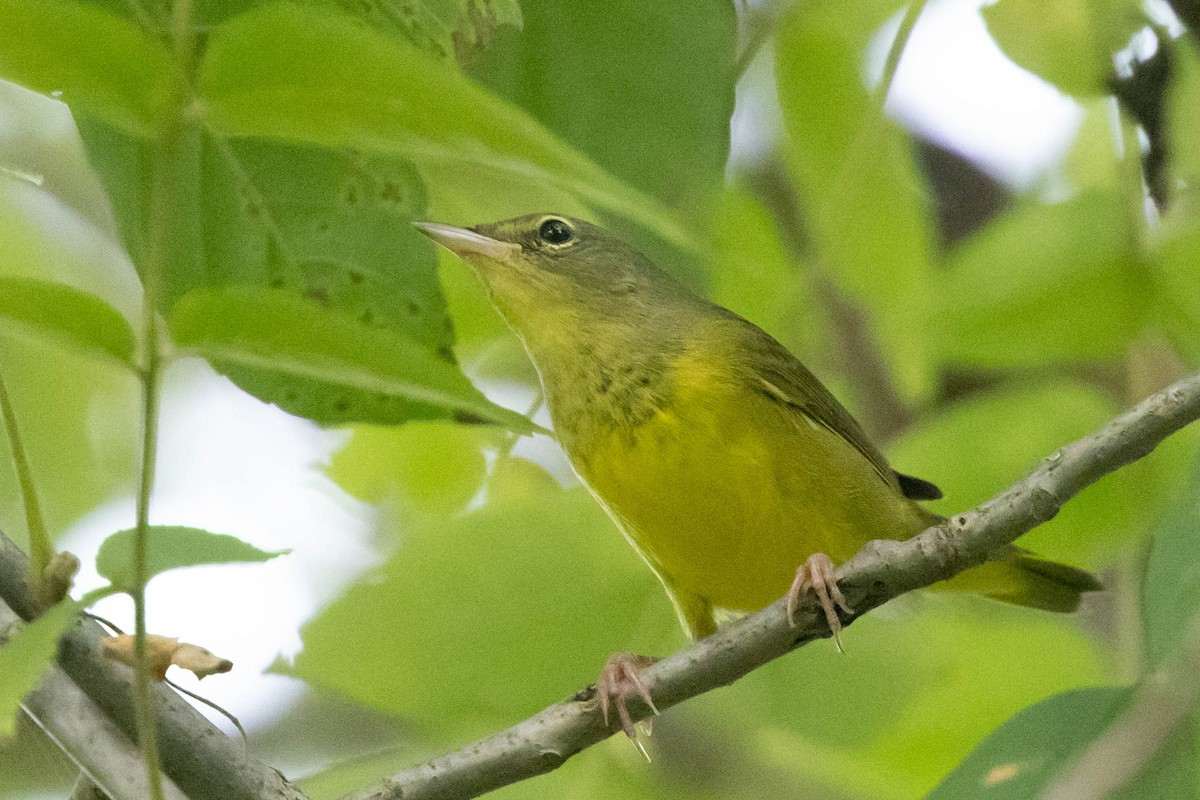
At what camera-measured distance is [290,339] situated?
1241 mm

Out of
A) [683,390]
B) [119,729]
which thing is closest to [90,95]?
[119,729]

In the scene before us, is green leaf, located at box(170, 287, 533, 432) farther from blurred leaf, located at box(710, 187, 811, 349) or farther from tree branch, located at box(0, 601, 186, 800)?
blurred leaf, located at box(710, 187, 811, 349)

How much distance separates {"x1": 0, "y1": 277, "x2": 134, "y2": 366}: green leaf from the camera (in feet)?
3.91

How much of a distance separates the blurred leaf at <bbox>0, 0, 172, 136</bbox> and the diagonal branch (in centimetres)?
96

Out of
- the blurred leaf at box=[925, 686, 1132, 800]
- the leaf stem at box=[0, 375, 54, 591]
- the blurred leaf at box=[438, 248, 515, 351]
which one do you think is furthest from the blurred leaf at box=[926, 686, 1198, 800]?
the blurred leaf at box=[438, 248, 515, 351]

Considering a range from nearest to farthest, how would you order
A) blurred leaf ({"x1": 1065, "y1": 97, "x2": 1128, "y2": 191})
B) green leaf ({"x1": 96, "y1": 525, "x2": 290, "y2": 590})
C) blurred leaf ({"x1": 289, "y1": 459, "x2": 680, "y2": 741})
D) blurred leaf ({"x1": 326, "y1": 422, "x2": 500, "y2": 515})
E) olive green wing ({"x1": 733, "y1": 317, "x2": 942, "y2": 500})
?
1. green leaf ({"x1": 96, "y1": 525, "x2": 290, "y2": 590})
2. blurred leaf ({"x1": 289, "y1": 459, "x2": 680, "y2": 741})
3. blurred leaf ({"x1": 1065, "y1": 97, "x2": 1128, "y2": 191})
4. blurred leaf ({"x1": 326, "y1": 422, "x2": 500, "y2": 515})
5. olive green wing ({"x1": 733, "y1": 317, "x2": 942, "y2": 500})

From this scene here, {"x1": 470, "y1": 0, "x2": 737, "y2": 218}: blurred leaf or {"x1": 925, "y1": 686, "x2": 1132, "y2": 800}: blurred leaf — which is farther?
{"x1": 470, "y1": 0, "x2": 737, "y2": 218}: blurred leaf

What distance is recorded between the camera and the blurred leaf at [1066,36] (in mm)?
2473

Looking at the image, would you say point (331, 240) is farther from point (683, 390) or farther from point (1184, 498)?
point (683, 390)

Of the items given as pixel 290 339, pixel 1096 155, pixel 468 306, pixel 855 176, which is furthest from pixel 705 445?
pixel 290 339

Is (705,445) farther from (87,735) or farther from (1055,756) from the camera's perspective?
(87,735)

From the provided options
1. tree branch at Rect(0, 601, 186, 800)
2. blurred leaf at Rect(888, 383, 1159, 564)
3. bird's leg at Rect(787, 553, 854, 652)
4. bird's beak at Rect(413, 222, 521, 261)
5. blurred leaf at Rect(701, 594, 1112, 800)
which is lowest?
tree branch at Rect(0, 601, 186, 800)

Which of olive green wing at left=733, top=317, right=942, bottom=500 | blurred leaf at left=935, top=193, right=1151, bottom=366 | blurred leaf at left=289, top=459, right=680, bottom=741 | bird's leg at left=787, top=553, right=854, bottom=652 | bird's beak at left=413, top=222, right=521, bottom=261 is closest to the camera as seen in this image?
bird's leg at left=787, top=553, right=854, bottom=652

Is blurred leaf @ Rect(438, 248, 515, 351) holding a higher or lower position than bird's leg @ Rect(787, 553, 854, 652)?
higher
